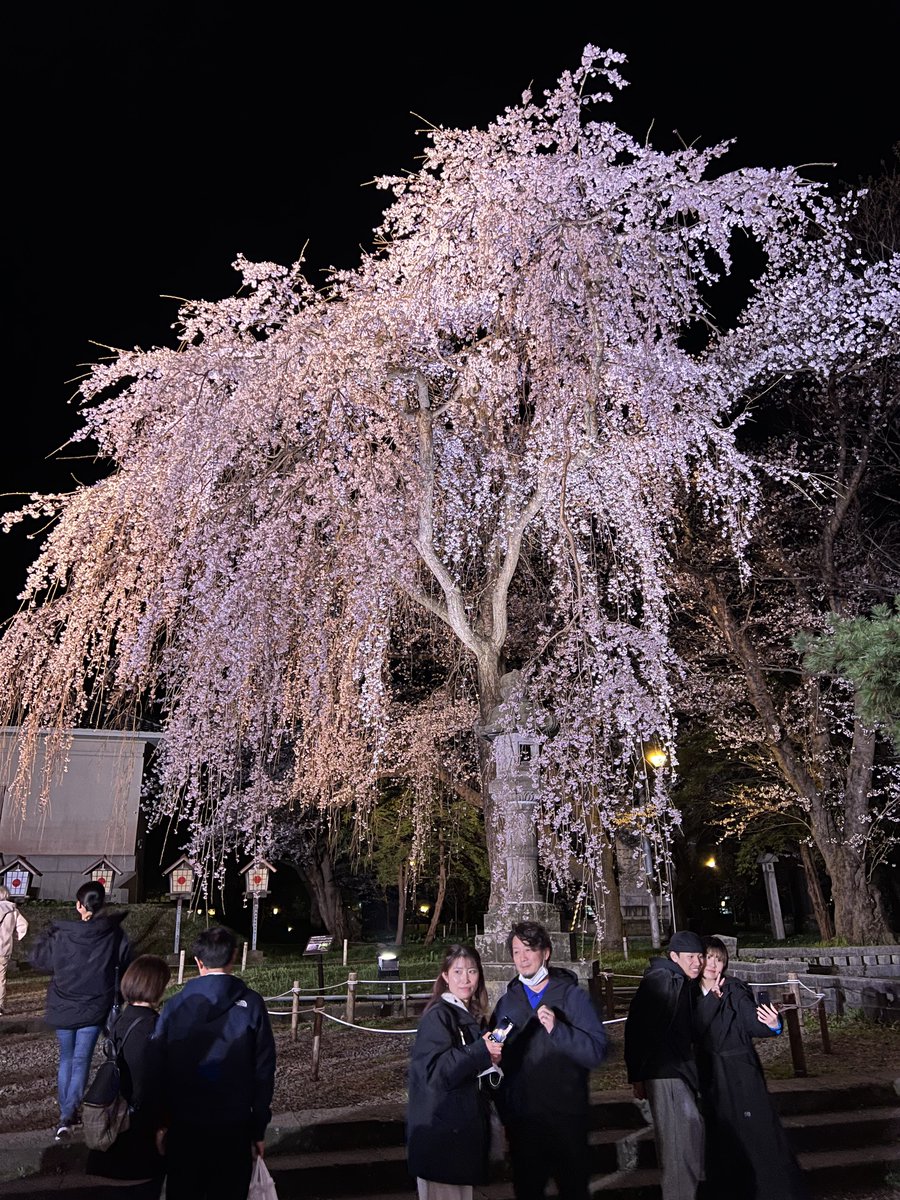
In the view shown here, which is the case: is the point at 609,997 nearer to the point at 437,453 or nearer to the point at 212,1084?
the point at 437,453

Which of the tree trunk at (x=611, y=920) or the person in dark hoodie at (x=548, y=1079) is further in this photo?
the tree trunk at (x=611, y=920)

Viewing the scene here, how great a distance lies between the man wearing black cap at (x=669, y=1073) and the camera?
4285 mm

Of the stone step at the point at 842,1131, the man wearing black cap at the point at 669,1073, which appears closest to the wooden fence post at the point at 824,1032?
the stone step at the point at 842,1131

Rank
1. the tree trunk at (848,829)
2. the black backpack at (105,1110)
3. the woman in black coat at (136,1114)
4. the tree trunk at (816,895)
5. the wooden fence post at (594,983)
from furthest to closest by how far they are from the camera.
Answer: the tree trunk at (816,895), the tree trunk at (848,829), the wooden fence post at (594,983), the woman in black coat at (136,1114), the black backpack at (105,1110)

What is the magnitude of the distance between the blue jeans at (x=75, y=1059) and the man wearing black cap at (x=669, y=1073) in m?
3.97

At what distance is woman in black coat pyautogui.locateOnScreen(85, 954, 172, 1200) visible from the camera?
357 centimetres

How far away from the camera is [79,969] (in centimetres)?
602

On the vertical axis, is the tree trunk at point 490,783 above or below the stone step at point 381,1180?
above

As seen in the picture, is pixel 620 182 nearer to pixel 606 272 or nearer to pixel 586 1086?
pixel 606 272

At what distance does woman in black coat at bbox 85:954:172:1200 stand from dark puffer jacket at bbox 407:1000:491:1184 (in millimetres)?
1134

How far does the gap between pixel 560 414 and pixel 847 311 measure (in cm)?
412

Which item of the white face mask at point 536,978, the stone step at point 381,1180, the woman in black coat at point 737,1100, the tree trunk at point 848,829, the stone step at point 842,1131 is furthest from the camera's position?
the tree trunk at point 848,829

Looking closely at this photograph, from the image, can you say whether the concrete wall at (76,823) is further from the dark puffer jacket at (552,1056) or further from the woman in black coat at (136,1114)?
the dark puffer jacket at (552,1056)

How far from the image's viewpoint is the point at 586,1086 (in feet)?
12.5
